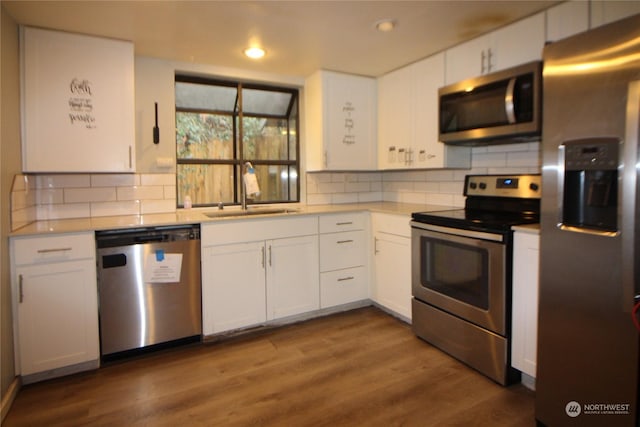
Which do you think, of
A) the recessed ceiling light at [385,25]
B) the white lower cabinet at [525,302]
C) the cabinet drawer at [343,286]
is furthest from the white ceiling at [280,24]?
the cabinet drawer at [343,286]

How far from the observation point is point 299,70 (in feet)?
10.9

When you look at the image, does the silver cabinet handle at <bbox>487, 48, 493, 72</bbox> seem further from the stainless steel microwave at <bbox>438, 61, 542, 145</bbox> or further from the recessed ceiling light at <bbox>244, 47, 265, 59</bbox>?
the recessed ceiling light at <bbox>244, 47, 265, 59</bbox>

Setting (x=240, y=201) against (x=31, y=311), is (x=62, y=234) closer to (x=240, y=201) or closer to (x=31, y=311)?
(x=31, y=311)

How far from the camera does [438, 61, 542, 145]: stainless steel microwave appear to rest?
211cm

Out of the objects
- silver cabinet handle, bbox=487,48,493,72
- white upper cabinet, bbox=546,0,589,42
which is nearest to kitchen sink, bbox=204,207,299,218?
silver cabinet handle, bbox=487,48,493,72

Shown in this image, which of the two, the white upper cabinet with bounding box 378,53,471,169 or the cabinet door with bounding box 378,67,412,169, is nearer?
the white upper cabinet with bounding box 378,53,471,169

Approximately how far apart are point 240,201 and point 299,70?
4.30 ft

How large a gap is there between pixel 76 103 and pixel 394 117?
2484mm

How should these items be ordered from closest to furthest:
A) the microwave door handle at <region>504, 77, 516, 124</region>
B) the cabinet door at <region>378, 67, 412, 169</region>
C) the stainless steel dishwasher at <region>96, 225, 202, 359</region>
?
1. the microwave door handle at <region>504, 77, 516, 124</region>
2. the stainless steel dishwasher at <region>96, 225, 202, 359</region>
3. the cabinet door at <region>378, 67, 412, 169</region>

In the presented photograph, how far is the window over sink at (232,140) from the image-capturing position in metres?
3.29

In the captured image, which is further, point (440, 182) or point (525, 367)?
point (440, 182)

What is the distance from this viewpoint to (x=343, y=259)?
3.18 m

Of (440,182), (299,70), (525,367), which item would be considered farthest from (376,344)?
(299,70)

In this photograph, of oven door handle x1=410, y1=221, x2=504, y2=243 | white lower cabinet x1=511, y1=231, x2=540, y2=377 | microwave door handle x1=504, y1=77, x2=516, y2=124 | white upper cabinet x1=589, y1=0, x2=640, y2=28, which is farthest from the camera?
microwave door handle x1=504, y1=77, x2=516, y2=124
